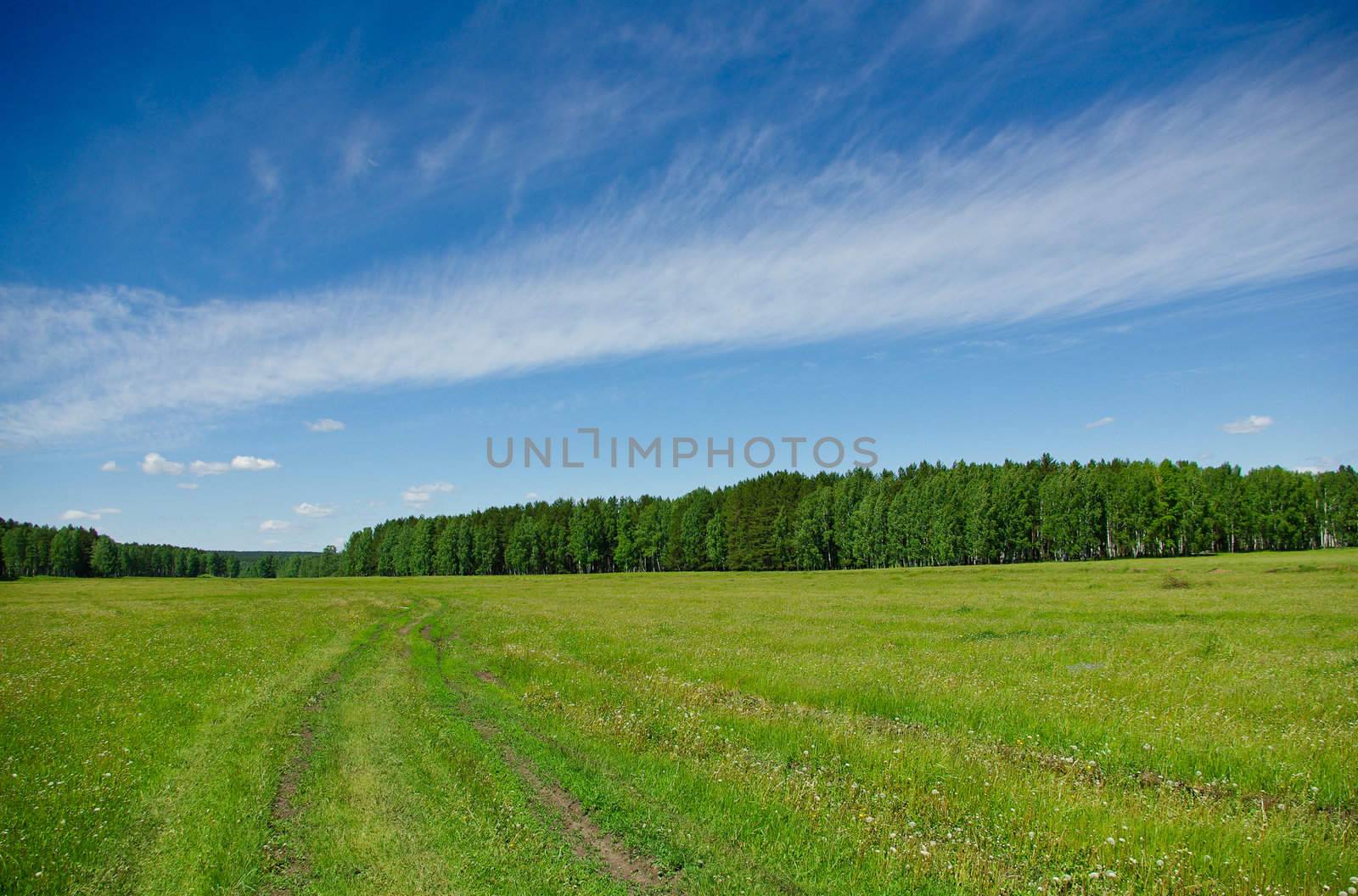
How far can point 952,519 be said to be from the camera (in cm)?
11238

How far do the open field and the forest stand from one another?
92.4 m

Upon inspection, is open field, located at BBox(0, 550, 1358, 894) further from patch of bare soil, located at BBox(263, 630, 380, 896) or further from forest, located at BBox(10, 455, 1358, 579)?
forest, located at BBox(10, 455, 1358, 579)

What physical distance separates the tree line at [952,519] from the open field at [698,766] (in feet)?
302

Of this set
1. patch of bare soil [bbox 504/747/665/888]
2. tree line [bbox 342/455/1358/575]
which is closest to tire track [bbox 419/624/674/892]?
patch of bare soil [bbox 504/747/665/888]

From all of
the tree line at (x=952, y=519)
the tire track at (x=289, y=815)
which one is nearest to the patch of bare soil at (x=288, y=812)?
the tire track at (x=289, y=815)

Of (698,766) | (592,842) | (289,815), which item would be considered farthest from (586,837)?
(289,815)

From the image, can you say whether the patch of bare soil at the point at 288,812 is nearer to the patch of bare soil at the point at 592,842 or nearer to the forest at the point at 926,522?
the patch of bare soil at the point at 592,842

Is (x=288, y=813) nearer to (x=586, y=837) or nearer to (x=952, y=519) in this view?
(x=586, y=837)

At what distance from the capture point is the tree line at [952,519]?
10919cm

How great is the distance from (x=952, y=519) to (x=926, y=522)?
15.8 ft

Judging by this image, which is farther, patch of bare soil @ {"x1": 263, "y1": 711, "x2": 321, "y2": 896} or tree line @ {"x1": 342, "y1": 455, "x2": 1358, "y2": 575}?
tree line @ {"x1": 342, "y1": 455, "x2": 1358, "y2": 575}

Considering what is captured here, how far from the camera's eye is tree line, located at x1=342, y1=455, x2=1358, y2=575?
10919cm

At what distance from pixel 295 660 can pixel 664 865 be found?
21.3 meters

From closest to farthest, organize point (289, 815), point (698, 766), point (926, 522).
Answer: point (289, 815)
point (698, 766)
point (926, 522)
